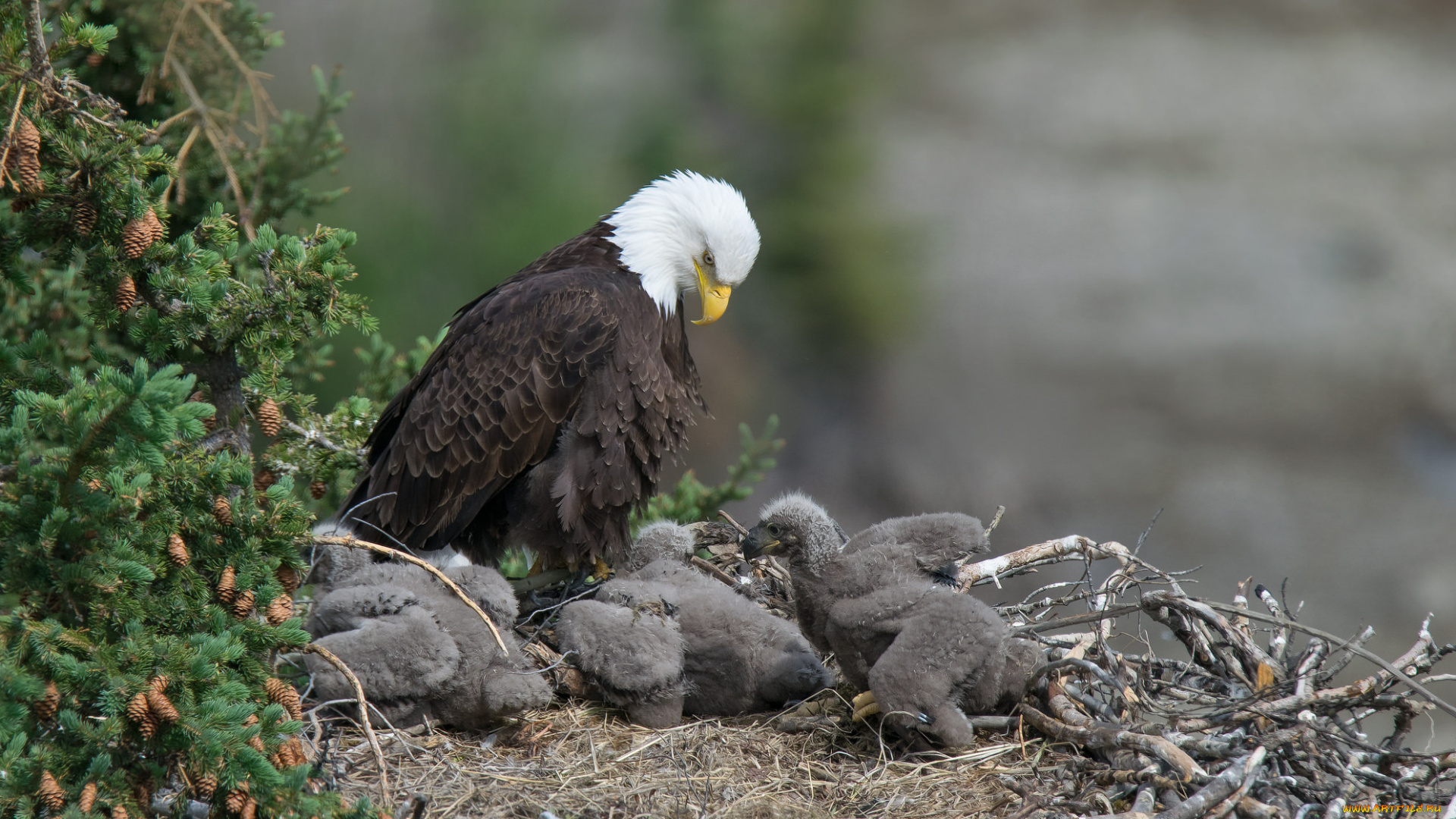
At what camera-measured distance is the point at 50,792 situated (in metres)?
1.44

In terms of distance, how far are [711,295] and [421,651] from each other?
1.50 m

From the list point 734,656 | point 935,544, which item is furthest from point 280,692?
point 935,544

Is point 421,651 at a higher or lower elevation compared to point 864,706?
lower

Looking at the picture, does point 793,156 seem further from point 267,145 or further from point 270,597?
point 270,597

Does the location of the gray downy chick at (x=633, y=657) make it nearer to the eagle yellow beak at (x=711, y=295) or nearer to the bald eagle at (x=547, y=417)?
the bald eagle at (x=547, y=417)

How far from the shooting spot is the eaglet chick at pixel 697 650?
2512mm

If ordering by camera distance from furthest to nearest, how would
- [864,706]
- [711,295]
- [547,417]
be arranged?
[711,295] → [547,417] → [864,706]

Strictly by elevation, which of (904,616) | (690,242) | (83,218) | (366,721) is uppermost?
(690,242)

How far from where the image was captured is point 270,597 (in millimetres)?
1776

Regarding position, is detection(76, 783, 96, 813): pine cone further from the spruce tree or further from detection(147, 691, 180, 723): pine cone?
detection(147, 691, 180, 723): pine cone

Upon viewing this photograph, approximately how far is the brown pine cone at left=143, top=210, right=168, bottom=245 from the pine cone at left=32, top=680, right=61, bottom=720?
1044 millimetres

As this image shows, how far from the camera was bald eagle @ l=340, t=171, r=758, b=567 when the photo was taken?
2.96 m

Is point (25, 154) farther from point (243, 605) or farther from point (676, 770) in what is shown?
point (676, 770)

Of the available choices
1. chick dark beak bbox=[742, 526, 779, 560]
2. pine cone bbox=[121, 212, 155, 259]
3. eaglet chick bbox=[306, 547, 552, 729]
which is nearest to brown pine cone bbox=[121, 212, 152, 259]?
pine cone bbox=[121, 212, 155, 259]
